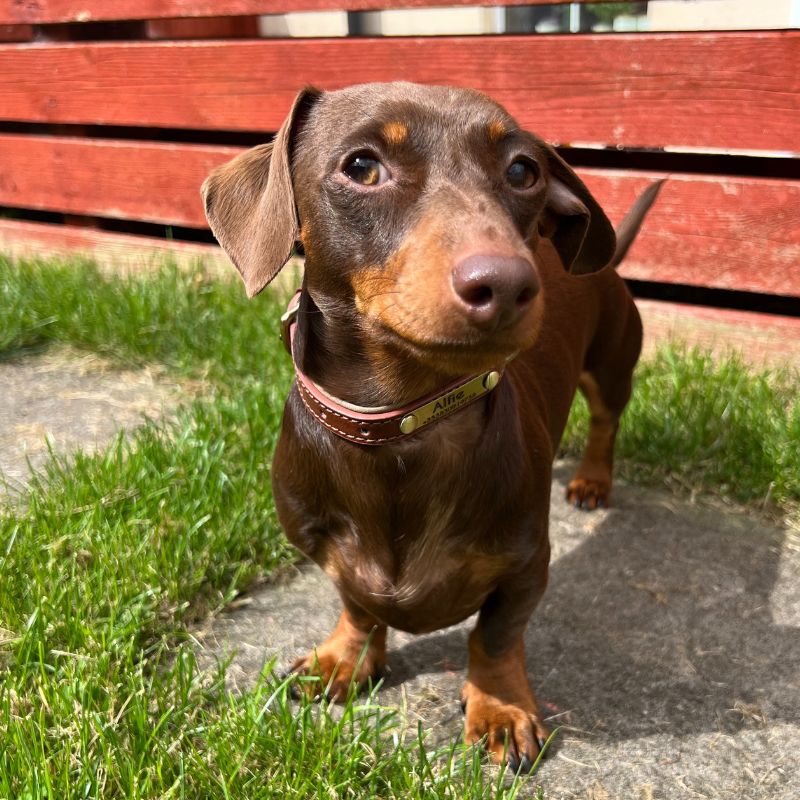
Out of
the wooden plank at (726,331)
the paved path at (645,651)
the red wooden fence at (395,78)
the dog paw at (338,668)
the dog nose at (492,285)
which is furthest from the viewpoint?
the wooden plank at (726,331)

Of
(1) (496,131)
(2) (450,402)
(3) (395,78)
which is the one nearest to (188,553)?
(2) (450,402)

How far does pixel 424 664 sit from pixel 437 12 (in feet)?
19.3

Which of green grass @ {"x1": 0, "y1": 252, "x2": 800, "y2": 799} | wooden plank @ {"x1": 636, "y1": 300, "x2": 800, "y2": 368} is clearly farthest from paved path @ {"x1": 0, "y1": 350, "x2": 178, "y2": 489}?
wooden plank @ {"x1": 636, "y1": 300, "x2": 800, "y2": 368}

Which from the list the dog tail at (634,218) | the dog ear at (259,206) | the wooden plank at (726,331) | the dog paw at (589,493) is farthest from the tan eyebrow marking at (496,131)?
the wooden plank at (726,331)

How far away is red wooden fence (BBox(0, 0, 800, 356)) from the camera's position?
3.75 meters

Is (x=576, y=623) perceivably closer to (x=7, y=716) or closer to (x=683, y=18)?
(x=7, y=716)

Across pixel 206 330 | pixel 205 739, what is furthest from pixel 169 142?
pixel 205 739

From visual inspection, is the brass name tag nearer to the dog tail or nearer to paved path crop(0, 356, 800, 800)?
paved path crop(0, 356, 800, 800)

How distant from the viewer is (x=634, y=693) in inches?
93.6

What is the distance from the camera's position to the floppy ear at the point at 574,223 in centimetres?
216

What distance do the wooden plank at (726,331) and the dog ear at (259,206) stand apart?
7.99 feet

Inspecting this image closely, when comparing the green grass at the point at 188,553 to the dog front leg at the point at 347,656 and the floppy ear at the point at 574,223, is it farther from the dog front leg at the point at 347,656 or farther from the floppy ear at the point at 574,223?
the floppy ear at the point at 574,223

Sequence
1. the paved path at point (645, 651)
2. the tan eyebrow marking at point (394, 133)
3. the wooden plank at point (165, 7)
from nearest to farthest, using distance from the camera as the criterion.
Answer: the tan eyebrow marking at point (394, 133) < the paved path at point (645, 651) < the wooden plank at point (165, 7)

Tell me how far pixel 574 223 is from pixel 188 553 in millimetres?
1354
